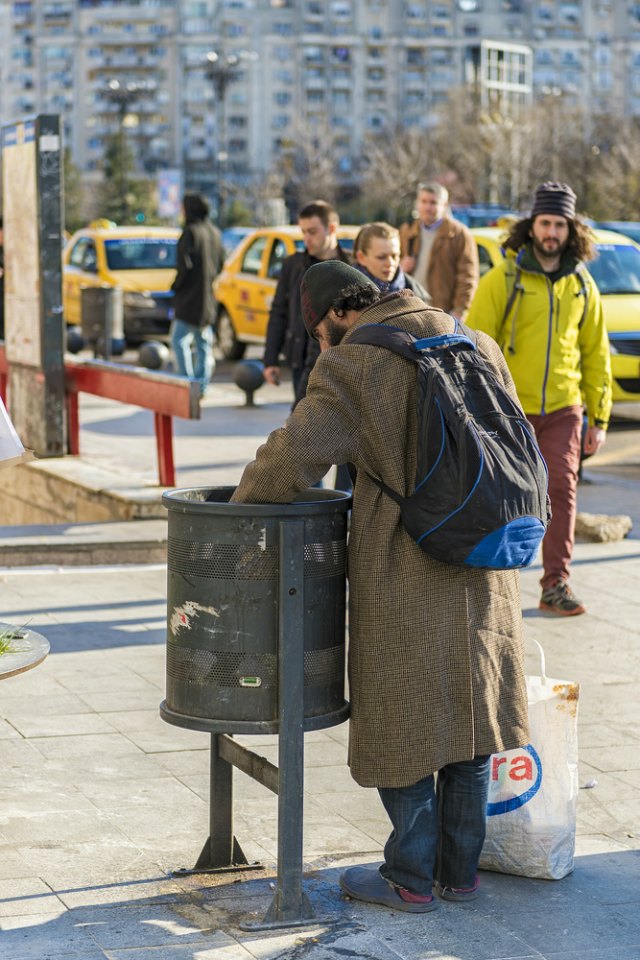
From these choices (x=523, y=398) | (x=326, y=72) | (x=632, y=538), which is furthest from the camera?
(x=326, y=72)

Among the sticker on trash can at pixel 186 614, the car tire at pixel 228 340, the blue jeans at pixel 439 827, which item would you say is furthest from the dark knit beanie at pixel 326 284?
the car tire at pixel 228 340

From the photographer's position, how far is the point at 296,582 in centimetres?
404

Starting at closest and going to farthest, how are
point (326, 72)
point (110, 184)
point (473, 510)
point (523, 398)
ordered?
1. point (473, 510)
2. point (523, 398)
3. point (110, 184)
4. point (326, 72)

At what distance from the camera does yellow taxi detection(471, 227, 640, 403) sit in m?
14.8

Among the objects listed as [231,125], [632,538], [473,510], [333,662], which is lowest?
[632,538]

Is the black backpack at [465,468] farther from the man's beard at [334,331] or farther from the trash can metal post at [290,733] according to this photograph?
the trash can metal post at [290,733]

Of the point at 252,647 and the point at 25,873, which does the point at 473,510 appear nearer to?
the point at 252,647

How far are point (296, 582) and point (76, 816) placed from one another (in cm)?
133

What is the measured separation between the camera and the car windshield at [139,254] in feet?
76.7

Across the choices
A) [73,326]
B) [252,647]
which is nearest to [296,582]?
[252,647]

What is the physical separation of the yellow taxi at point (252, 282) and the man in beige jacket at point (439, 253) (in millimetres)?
8097

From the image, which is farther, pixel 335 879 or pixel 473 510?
pixel 335 879

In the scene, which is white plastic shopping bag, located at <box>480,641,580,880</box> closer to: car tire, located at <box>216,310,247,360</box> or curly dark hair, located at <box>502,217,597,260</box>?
curly dark hair, located at <box>502,217,597,260</box>

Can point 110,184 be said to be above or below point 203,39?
below
